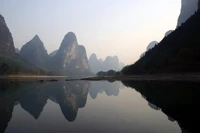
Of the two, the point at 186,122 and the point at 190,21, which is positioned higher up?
the point at 190,21

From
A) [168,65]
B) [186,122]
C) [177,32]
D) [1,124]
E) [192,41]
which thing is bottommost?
[1,124]

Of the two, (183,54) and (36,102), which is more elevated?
(183,54)

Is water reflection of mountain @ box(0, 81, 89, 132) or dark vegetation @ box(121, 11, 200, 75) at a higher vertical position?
dark vegetation @ box(121, 11, 200, 75)

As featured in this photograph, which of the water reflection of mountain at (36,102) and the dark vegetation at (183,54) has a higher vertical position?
the dark vegetation at (183,54)

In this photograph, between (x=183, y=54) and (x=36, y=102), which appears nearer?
(x=36, y=102)

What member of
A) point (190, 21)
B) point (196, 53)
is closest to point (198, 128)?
point (196, 53)

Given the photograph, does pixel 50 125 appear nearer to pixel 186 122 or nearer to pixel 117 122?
pixel 117 122

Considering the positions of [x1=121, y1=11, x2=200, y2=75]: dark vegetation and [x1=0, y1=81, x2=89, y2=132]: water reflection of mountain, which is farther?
[x1=121, y1=11, x2=200, y2=75]: dark vegetation

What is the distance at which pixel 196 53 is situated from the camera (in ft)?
253

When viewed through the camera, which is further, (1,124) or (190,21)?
(190,21)

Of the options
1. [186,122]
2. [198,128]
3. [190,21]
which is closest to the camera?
[198,128]

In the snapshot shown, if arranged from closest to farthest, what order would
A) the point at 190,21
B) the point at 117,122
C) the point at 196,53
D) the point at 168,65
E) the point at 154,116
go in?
the point at 117,122 < the point at 154,116 < the point at 196,53 < the point at 168,65 < the point at 190,21

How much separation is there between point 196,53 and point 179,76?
1487 cm

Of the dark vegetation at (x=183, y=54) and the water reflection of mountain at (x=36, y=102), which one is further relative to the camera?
the dark vegetation at (x=183, y=54)
